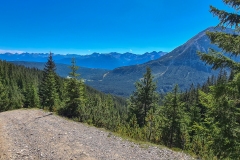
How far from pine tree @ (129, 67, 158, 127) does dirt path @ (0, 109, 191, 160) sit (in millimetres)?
12918

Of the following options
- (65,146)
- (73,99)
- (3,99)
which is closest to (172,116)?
(65,146)

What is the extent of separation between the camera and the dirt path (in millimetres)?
13156

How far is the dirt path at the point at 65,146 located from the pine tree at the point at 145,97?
12.9 meters

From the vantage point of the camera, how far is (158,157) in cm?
1346

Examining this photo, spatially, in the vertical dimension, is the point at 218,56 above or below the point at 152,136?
above

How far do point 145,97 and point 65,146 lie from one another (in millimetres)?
18568

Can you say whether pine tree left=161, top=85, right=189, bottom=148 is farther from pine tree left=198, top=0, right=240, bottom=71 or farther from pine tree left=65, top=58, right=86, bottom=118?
pine tree left=198, top=0, right=240, bottom=71

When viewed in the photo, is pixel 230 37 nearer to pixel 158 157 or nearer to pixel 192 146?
pixel 158 157

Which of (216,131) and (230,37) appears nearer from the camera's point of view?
(230,37)

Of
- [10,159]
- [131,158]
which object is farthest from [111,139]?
[10,159]

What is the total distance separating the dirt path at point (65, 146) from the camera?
13.2 m

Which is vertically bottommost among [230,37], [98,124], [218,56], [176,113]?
[98,124]

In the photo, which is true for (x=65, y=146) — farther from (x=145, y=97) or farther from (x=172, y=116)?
(x=145, y=97)

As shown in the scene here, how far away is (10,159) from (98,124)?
42.3ft
